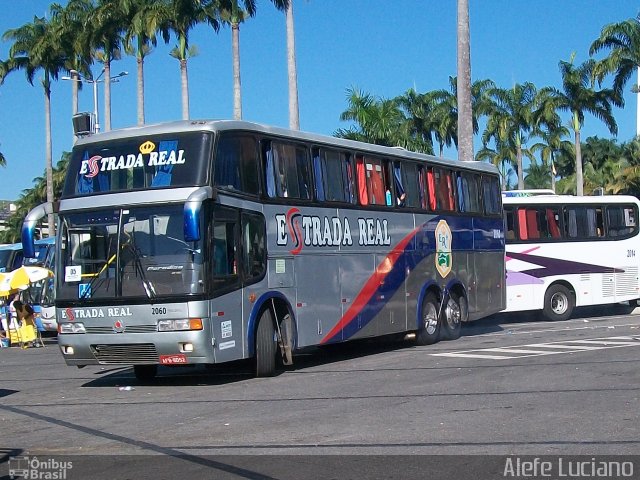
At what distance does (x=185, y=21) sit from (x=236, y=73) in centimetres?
654

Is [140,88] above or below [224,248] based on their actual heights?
above

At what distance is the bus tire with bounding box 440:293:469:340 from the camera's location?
70.1 feet

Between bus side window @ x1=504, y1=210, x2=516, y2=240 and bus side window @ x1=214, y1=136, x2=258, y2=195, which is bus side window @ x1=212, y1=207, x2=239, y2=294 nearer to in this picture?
bus side window @ x1=214, y1=136, x2=258, y2=195

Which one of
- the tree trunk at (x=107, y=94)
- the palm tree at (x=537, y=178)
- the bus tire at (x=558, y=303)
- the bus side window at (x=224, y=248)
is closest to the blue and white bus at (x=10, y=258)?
the tree trunk at (x=107, y=94)

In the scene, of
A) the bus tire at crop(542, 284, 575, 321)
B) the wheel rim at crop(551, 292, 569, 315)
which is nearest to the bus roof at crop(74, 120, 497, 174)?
the bus tire at crop(542, 284, 575, 321)

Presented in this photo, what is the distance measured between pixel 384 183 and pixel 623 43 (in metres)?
29.3

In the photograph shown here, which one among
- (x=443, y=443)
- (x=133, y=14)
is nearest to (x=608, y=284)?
(x=443, y=443)

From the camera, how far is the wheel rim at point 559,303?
92.2 feet

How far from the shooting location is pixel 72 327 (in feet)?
47.4

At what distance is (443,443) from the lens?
9.26m

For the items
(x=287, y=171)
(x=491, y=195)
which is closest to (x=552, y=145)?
(x=491, y=195)

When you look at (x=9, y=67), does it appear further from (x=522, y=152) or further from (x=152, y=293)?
(x=152, y=293)

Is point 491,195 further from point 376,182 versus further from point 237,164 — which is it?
point 237,164

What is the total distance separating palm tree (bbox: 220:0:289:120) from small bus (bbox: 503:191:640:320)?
507 inches
